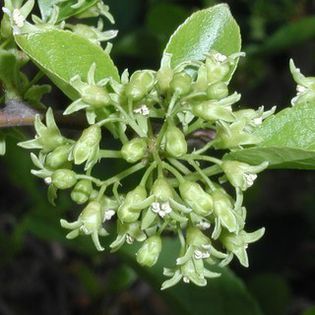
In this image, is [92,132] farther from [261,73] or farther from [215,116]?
[261,73]

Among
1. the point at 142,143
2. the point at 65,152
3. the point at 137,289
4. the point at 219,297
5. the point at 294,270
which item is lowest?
the point at 137,289

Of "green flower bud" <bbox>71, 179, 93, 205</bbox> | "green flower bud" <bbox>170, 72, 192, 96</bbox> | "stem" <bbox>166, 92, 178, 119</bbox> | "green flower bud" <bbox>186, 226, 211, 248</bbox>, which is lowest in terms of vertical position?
"green flower bud" <bbox>186, 226, 211, 248</bbox>

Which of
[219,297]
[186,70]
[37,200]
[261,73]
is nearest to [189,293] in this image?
[219,297]

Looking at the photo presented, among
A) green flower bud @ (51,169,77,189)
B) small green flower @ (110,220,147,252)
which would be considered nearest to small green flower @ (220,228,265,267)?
small green flower @ (110,220,147,252)

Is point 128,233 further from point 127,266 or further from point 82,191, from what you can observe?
point 127,266

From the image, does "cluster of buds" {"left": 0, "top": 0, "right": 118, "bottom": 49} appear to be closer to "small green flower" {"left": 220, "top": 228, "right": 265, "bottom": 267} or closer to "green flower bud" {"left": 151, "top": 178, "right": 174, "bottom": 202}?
"green flower bud" {"left": 151, "top": 178, "right": 174, "bottom": 202}

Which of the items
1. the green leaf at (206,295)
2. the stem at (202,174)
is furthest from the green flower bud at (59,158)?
the green leaf at (206,295)

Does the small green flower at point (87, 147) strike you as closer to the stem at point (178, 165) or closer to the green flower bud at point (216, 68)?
the stem at point (178, 165)

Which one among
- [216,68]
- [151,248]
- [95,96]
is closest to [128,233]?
[151,248]
